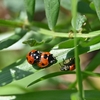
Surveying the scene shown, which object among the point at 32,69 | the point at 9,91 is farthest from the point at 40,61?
the point at 9,91

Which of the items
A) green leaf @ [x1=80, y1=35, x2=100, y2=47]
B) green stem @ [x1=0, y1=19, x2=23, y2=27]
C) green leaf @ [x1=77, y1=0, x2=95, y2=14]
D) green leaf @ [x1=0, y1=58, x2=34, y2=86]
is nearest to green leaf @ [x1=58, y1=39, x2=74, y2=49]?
green leaf @ [x1=80, y1=35, x2=100, y2=47]

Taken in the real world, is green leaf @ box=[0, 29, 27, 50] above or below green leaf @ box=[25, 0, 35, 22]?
below

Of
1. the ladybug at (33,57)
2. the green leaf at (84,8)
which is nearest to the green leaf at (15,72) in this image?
the ladybug at (33,57)

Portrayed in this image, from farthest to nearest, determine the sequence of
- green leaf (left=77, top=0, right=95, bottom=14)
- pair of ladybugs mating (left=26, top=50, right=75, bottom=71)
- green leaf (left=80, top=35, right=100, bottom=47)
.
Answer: green leaf (left=77, top=0, right=95, bottom=14), pair of ladybugs mating (left=26, top=50, right=75, bottom=71), green leaf (left=80, top=35, right=100, bottom=47)

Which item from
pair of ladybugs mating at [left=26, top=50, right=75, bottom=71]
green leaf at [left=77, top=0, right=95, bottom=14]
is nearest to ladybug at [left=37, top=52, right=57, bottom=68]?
pair of ladybugs mating at [left=26, top=50, right=75, bottom=71]

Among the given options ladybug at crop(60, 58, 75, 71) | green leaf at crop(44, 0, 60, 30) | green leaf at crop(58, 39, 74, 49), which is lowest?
ladybug at crop(60, 58, 75, 71)

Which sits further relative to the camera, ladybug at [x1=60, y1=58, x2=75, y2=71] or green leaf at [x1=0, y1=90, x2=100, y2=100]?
ladybug at [x1=60, y1=58, x2=75, y2=71]

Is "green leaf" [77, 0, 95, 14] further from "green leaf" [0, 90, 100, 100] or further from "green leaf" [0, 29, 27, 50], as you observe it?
"green leaf" [0, 90, 100, 100]

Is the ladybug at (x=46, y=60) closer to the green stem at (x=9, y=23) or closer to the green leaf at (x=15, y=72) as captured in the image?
the green leaf at (x=15, y=72)

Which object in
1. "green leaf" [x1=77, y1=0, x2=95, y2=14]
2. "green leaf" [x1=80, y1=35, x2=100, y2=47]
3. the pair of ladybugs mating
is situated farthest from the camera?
"green leaf" [x1=77, y1=0, x2=95, y2=14]
